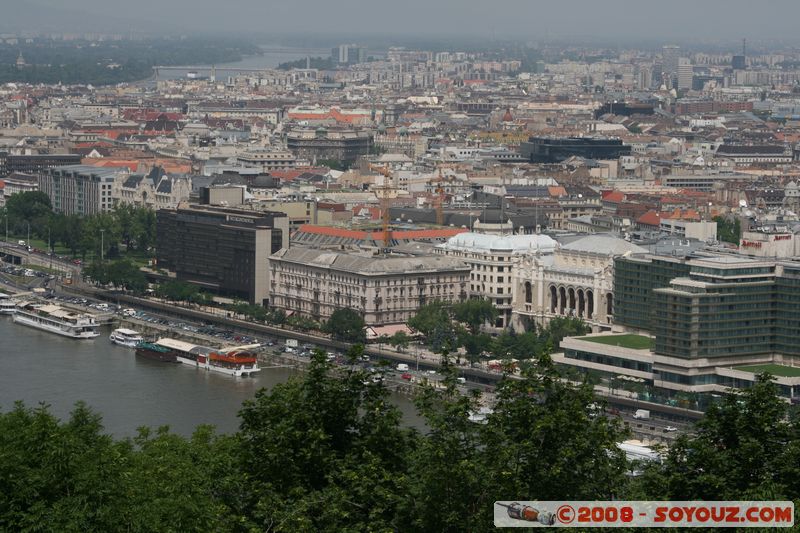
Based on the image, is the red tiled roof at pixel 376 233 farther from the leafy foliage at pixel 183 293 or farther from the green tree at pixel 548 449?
the green tree at pixel 548 449

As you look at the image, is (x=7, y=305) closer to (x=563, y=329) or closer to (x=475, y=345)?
(x=475, y=345)

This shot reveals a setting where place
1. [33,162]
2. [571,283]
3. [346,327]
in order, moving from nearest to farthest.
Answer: [346,327] < [571,283] < [33,162]

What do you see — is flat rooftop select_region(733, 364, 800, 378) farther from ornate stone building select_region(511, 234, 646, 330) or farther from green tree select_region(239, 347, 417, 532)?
green tree select_region(239, 347, 417, 532)

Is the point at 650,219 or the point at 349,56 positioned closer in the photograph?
the point at 650,219

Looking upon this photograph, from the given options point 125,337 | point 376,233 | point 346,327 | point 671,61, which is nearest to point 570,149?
point 376,233

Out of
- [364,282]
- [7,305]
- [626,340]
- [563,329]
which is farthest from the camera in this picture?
[7,305]

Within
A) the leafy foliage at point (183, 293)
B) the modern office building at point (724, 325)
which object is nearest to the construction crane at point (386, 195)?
the leafy foliage at point (183, 293)

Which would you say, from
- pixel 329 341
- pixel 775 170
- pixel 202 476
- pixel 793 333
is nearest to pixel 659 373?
pixel 793 333
